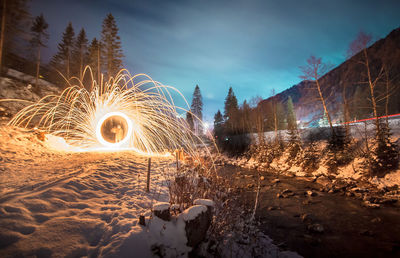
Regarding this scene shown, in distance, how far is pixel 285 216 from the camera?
23.1 feet

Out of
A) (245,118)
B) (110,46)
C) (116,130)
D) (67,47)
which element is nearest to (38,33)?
(67,47)

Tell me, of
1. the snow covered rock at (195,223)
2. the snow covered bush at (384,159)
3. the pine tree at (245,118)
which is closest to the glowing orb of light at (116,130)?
the snow covered rock at (195,223)

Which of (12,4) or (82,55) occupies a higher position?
(82,55)

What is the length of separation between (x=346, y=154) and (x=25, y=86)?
134ft

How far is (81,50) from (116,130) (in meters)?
24.1

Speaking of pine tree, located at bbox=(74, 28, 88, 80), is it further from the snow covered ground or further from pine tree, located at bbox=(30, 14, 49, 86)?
the snow covered ground

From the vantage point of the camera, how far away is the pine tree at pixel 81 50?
26.8 meters

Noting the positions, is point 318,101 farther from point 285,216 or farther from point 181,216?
point 181,216

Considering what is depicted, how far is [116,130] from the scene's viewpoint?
518 inches

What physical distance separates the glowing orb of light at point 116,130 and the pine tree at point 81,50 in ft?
67.7

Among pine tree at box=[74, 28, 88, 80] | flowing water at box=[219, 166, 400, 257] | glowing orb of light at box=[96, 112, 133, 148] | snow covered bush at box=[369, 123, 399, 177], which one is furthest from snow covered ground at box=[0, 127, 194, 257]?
pine tree at box=[74, 28, 88, 80]

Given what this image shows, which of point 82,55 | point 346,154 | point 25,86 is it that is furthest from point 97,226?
point 82,55

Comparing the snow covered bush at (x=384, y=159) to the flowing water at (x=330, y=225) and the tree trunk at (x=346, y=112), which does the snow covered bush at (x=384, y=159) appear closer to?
the tree trunk at (x=346, y=112)

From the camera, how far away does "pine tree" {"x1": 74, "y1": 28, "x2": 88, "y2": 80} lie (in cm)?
2675
